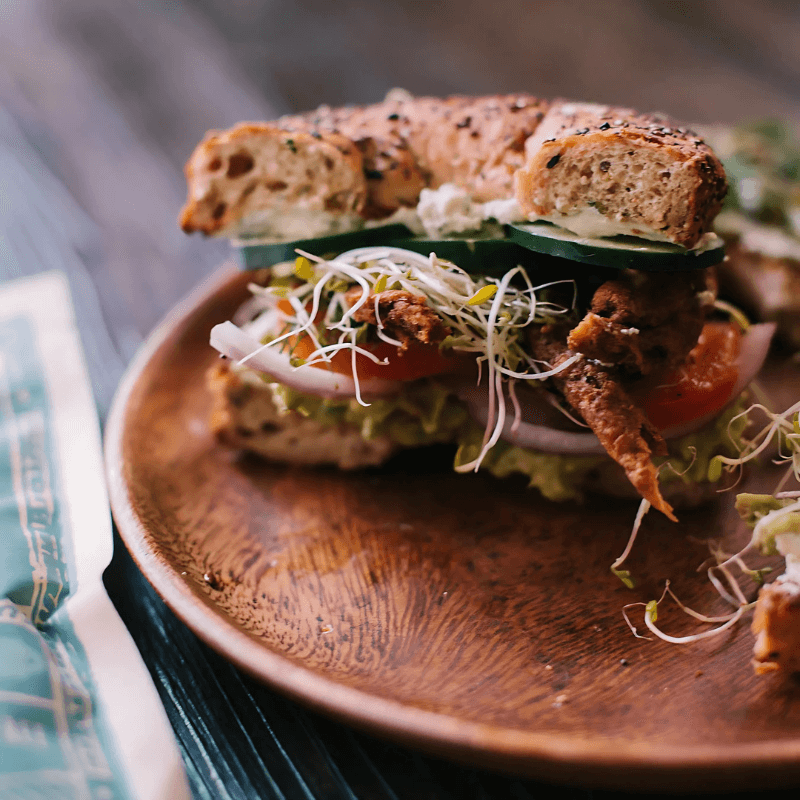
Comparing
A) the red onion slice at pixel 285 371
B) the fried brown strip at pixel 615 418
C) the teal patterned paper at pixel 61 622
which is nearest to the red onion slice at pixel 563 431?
the fried brown strip at pixel 615 418

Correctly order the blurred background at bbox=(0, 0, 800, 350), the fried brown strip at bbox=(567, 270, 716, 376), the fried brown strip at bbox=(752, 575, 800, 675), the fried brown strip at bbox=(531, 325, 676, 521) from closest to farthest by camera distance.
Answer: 1. the fried brown strip at bbox=(752, 575, 800, 675)
2. the fried brown strip at bbox=(531, 325, 676, 521)
3. the fried brown strip at bbox=(567, 270, 716, 376)
4. the blurred background at bbox=(0, 0, 800, 350)

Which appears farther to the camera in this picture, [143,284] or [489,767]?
[143,284]

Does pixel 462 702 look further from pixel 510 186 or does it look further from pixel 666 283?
pixel 510 186

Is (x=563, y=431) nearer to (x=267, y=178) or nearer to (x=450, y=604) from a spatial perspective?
(x=450, y=604)

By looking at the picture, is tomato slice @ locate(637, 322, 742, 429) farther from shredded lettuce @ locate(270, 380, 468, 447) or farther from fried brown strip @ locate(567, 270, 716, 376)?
shredded lettuce @ locate(270, 380, 468, 447)

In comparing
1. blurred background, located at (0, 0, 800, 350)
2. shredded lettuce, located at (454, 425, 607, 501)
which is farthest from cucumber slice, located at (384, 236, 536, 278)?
blurred background, located at (0, 0, 800, 350)

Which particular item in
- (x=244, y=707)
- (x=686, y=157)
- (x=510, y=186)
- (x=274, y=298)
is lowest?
(x=244, y=707)

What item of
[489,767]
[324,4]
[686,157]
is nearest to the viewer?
[489,767]

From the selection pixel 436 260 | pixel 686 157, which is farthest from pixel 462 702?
pixel 686 157
